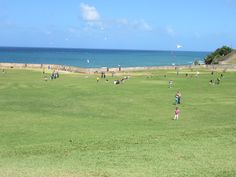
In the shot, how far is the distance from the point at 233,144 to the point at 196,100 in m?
25.1

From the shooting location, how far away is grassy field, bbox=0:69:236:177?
20578 millimetres

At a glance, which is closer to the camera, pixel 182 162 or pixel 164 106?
pixel 182 162

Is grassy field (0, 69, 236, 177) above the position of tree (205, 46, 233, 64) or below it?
below

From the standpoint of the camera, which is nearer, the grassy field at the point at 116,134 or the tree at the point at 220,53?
the grassy field at the point at 116,134

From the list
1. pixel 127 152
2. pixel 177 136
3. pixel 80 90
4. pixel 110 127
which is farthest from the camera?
pixel 80 90

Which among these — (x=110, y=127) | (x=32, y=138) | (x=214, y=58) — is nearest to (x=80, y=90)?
(x=110, y=127)

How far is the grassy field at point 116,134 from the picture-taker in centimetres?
2058

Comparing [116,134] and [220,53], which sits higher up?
[220,53]

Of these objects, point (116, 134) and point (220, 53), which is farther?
point (220, 53)

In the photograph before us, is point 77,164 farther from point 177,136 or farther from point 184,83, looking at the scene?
point 184,83

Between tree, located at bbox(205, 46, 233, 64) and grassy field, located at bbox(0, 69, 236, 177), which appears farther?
tree, located at bbox(205, 46, 233, 64)

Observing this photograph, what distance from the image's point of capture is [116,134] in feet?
97.1

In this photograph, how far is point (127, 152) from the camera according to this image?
2373 centimetres

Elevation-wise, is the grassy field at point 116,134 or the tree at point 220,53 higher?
the tree at point 220,53
